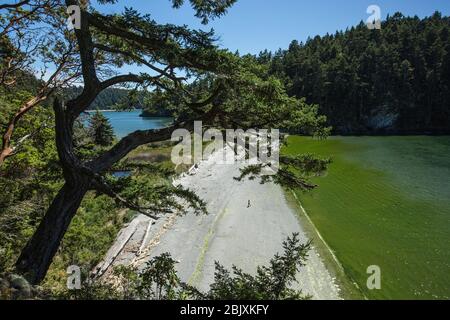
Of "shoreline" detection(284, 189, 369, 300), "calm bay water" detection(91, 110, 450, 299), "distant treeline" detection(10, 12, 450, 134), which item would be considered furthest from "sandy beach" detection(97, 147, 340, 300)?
"distant treeline" detection(10, 12, 450, 134)

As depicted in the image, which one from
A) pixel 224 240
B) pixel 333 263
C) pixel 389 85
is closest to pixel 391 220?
pixel 333 263

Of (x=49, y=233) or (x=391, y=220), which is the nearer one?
(x=49, y=233)

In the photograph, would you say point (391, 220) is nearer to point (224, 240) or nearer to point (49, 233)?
point (224, 240)

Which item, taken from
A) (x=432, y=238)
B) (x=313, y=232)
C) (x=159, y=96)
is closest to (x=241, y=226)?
(x=313, y=232)

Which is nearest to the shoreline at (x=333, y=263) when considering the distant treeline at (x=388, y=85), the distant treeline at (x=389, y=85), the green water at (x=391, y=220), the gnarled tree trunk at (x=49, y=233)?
the green water at (x=391, y=220)

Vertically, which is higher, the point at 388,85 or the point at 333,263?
the point at 388,85
